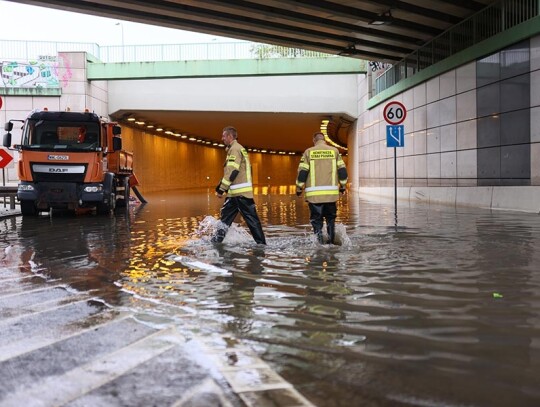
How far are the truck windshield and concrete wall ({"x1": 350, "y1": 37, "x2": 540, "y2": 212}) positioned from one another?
38.5 feet

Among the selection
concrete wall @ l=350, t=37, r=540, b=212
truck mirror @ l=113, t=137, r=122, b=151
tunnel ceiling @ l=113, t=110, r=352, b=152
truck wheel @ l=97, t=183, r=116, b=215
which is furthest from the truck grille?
tunnel ceiling @ l=113, t=110, r=352, b=152

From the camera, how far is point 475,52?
1777 cm

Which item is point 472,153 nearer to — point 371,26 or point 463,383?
point 371,26

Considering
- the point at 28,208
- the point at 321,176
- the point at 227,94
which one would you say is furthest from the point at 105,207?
the point at 227,94

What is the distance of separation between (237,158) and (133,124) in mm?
30856

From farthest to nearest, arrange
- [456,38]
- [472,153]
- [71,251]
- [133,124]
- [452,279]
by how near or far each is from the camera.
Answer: [133,124]
[456,38]
[472,153]
[71,251]
[452,279]

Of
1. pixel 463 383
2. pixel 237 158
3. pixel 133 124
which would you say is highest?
pixel 133 124

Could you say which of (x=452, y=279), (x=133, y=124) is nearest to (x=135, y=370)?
(x=452, y=279)

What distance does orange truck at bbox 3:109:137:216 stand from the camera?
591 inches

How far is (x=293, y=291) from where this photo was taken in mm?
5668

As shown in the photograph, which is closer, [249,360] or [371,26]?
[249,360]

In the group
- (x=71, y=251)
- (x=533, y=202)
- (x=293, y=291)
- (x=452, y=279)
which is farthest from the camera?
(x=533, y=202)

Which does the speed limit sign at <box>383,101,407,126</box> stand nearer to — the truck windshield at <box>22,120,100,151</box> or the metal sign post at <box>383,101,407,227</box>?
the metal sign post at <box>383,101,407,227</box>

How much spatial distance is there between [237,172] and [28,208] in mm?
9764
